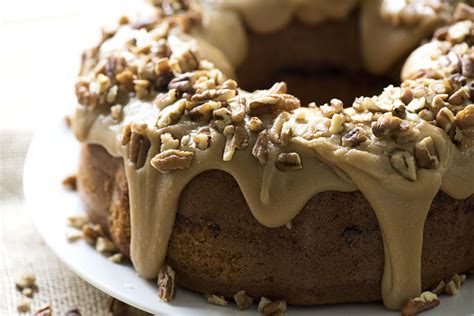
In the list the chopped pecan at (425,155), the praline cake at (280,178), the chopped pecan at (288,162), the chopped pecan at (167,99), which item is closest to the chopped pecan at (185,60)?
the praline cake at (280,178)

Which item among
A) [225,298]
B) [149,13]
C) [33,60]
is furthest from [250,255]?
[33,60]

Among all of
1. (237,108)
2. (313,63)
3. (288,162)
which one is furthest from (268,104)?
(313,63)

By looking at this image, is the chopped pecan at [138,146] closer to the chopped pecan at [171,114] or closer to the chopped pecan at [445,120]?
the chopped pecan at [171,114]

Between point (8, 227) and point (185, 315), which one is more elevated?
point (185, 315)

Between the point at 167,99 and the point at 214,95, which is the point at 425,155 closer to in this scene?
the point at 214,95

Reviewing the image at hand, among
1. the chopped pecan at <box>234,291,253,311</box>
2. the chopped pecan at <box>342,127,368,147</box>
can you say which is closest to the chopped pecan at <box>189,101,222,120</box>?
the chopped pecan at <box>342,127,368,147</box>

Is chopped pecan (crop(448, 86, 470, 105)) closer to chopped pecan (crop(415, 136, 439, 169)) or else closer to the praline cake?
the praline cake

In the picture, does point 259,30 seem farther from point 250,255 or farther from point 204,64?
point 250,255
